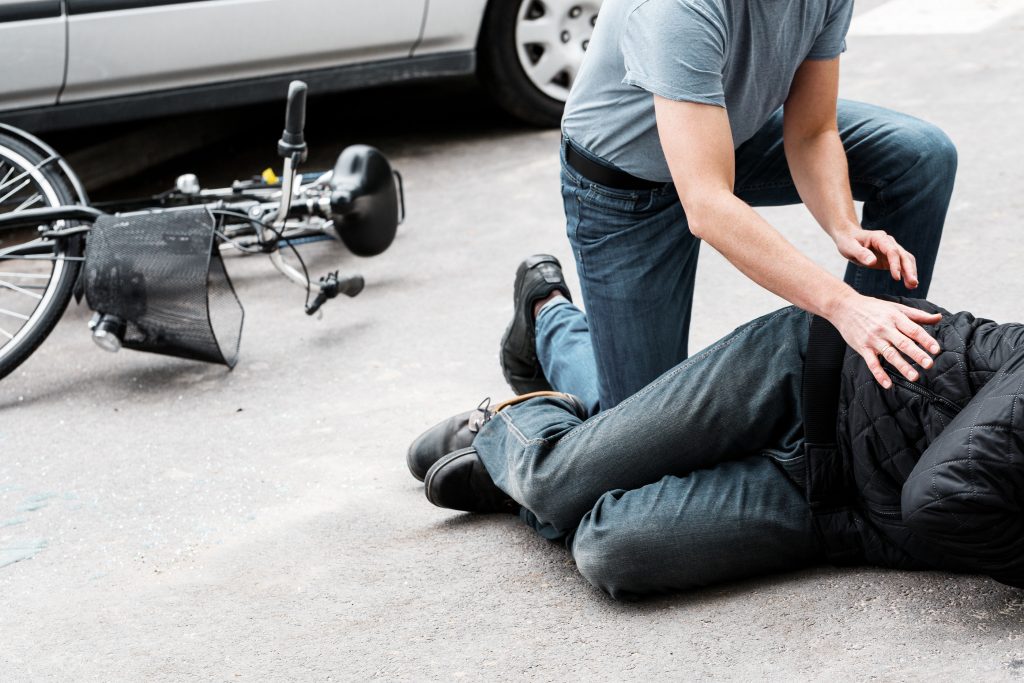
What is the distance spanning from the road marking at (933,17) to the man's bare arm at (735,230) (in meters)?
4.52

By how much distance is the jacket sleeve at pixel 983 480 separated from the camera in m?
1.98

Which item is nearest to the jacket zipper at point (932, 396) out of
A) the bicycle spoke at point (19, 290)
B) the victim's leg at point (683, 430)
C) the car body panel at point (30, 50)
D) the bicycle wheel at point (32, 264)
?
the victim's leg at point (683, 430)

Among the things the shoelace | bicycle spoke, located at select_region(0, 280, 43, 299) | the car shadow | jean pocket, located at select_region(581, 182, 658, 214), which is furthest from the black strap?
the car shadow

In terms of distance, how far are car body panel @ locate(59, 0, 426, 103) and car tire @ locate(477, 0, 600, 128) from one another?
0.42 m

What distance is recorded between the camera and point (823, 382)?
2311mm

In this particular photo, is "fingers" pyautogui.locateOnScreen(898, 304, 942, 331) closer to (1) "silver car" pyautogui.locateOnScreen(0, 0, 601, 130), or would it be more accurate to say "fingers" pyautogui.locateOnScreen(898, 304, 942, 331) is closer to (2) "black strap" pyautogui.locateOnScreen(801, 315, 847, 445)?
(2) "black strap" pyautogui.locateOnScreen(801, 315, 847, 445)

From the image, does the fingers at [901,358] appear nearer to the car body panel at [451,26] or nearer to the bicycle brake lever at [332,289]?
the bicycle brake lever at [332,289]

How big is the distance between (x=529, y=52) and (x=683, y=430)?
342cm

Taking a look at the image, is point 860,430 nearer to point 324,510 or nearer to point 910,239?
point 910,239

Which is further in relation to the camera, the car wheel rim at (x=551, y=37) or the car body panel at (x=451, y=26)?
the car wheel rim at (x=551, y=37)

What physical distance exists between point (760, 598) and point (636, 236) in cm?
86

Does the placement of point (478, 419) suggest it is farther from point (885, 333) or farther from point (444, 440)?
point (885, 333)

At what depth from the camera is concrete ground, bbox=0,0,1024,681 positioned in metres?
2.31

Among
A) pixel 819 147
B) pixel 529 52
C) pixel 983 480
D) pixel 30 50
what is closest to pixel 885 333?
pixel 983 480
